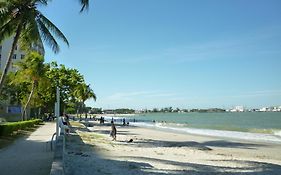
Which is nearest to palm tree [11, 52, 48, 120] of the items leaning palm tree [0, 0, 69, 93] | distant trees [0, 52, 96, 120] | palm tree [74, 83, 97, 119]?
distant trees [0, 52, 96, 120]

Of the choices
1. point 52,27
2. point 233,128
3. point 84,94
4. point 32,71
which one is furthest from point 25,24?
point 84,94

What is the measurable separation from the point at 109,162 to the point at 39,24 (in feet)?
33.8

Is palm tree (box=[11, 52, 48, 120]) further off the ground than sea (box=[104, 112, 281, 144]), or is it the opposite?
palm tree (box=[11, 52, 48, 120])

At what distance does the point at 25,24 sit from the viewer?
20.4 metres

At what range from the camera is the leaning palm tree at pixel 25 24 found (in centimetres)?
1969

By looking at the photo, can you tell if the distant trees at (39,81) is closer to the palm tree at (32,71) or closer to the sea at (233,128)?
the palm tree at (32,71)

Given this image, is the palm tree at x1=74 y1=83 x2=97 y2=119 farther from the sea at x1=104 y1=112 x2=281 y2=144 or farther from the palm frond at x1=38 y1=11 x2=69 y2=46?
the palm frond at x1=38 y1=11 x2=69 y2=46

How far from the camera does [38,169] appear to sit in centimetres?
1079

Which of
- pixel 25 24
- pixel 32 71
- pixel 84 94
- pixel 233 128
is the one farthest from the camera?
pixel 84 94

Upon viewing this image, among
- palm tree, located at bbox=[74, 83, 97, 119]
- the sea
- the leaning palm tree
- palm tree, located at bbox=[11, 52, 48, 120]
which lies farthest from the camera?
palm tree, located at bbox=[74, 83, 97, 119]

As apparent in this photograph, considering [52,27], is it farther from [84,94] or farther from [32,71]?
[84,94]

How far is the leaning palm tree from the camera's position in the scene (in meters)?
19.7

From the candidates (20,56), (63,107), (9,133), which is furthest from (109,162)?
(20,56)

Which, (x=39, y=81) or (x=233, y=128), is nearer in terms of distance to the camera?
(x=39, y=81)
